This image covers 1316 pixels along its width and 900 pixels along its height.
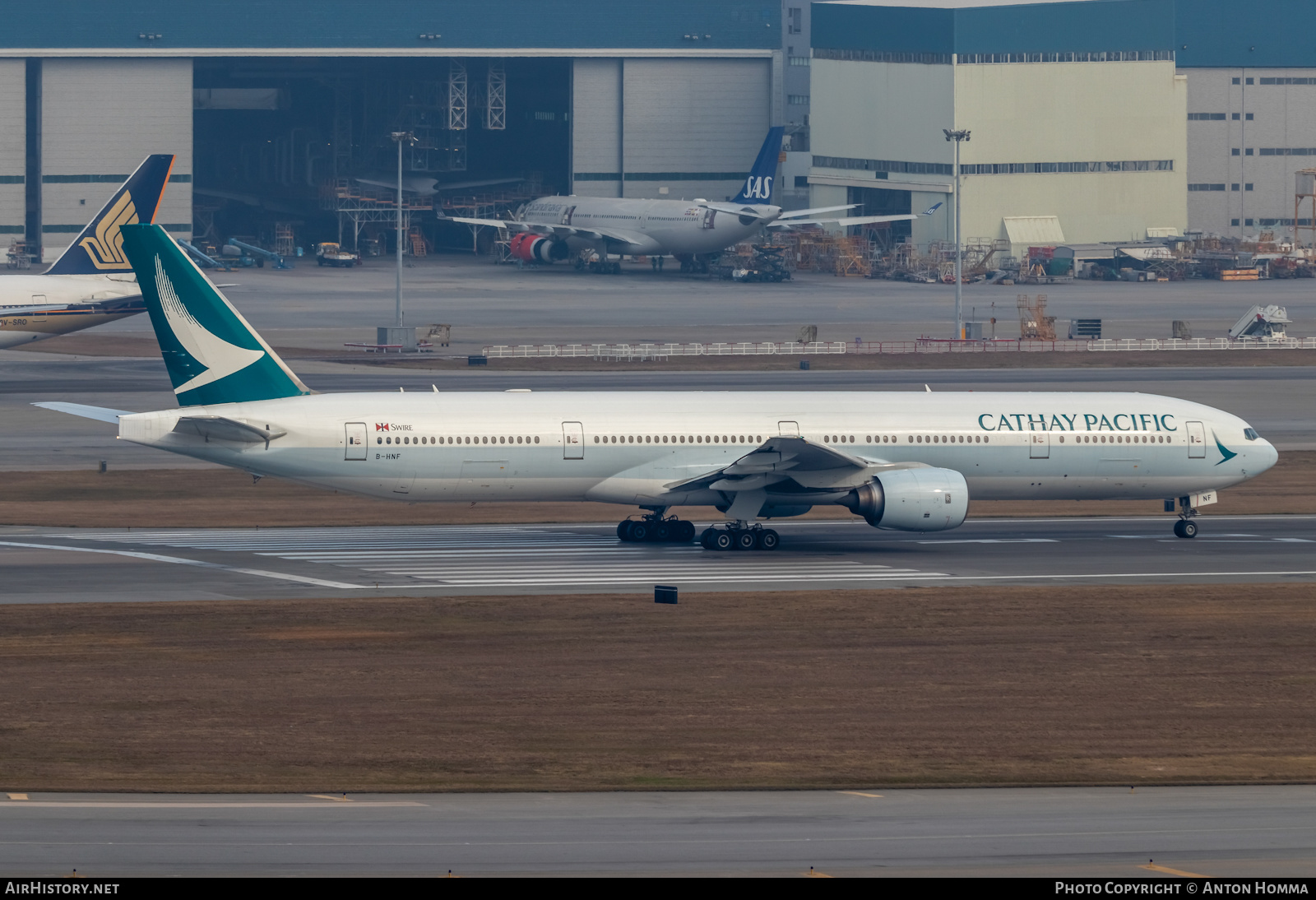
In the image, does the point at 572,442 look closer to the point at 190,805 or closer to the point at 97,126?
the point at 190,805

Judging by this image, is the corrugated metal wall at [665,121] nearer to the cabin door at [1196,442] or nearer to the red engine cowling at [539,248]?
the red engine cowling at [539,248]

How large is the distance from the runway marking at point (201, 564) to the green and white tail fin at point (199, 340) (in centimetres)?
402

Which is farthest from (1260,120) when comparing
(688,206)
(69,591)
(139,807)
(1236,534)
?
(139,807)

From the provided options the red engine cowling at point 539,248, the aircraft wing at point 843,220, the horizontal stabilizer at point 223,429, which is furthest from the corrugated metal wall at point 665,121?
the horizontal stabilizer at point 223,429

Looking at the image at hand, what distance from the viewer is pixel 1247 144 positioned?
159 metres

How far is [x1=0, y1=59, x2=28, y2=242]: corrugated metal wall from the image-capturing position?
474 ft

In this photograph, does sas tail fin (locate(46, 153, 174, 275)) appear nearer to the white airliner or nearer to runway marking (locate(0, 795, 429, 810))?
the white airliner

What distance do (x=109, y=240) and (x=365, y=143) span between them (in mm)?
93531

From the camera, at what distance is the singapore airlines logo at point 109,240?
82.5m

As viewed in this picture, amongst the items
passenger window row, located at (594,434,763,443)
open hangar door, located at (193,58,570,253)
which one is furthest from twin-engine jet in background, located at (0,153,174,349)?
open hangar door, located at (193,58,570,253)

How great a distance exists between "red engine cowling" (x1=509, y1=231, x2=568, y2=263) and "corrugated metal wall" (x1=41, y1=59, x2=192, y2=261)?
29480 millimetres

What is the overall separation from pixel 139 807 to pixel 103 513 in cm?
3078

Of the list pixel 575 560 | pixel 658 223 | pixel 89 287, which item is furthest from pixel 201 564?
pixel 658 223
